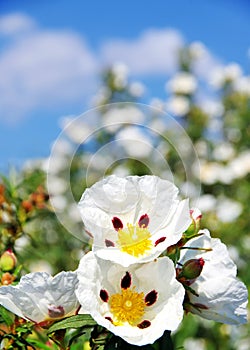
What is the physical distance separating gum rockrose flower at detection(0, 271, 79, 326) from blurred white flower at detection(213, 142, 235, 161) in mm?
6017

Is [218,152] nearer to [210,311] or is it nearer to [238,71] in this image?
[238,71]

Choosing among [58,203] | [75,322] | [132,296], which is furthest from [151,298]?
[58,203]

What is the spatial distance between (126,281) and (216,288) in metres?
0.16

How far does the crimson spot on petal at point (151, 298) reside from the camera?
120cm

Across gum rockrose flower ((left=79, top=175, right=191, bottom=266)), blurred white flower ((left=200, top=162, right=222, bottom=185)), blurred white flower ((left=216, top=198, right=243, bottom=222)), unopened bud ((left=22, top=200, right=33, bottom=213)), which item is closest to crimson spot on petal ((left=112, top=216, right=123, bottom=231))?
gum rockrose flower ((left=79, top=175, right=191, bottom=266))

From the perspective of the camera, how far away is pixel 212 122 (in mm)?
7820

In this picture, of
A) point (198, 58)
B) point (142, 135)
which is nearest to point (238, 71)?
point (198, 58)

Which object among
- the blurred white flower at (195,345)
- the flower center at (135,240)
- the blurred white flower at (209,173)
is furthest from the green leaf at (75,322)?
the blurred white flower at (209,173)

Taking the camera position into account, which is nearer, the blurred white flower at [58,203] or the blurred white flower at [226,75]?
the blurred white flower at [58,203]

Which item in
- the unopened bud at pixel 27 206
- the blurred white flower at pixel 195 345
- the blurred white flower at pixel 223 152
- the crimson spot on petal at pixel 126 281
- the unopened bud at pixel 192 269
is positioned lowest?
the crimson spot on petal at pixel 126 281

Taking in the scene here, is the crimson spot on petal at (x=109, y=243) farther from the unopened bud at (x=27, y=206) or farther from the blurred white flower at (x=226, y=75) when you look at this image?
the blurred white flower at (x=226, y=75)

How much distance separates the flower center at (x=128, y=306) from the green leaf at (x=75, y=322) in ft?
0.14

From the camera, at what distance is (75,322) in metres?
1.17

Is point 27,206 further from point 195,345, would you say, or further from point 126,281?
point 195,345
